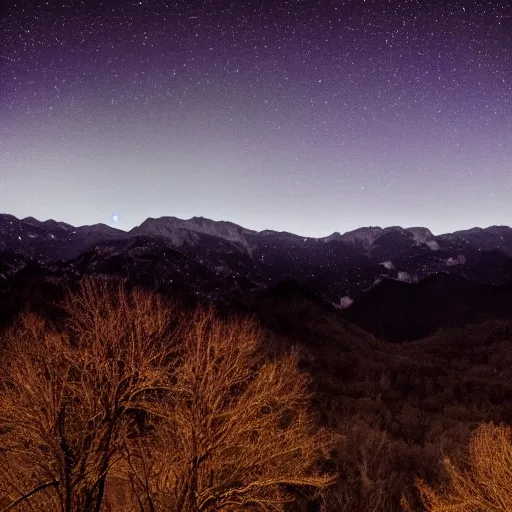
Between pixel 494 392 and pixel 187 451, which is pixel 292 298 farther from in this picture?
pixel 187 451

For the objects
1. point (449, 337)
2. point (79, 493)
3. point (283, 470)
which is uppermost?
point (79, 493)

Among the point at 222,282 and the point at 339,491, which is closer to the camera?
the point at 339,491

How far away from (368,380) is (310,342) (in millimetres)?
22215

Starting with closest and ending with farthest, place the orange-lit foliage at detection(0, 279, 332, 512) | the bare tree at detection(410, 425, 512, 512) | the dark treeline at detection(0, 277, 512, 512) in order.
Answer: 1. the orange-lit foliage at detection(0, 279, 332, 512)
2. the dark treeline at detection(0, 277, 512, 512)
3. the bare tree at detection(410, 425, 512, 512)

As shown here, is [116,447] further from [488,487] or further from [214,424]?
[488,487]

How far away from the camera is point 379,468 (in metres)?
24.5

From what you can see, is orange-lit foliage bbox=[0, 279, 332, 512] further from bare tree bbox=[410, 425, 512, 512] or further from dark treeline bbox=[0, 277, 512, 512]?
bare tree bbox=[410, 425, 512, 512]

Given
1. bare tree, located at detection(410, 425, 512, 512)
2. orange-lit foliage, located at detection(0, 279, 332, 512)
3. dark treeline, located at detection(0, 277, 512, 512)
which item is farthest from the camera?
bare tree, located at detection(410, 425, 512, 512)

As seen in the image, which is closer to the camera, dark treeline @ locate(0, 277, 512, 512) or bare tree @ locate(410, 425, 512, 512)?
dark treeline @ locate(0, 277, 512, 512)

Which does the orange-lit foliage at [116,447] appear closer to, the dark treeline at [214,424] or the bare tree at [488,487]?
the dark treeline at [214,424]

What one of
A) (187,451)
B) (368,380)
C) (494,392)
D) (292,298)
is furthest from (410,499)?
(292,298)

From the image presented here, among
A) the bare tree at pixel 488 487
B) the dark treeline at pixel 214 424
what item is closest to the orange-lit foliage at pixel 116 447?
the dark treeline at pixel 214 424

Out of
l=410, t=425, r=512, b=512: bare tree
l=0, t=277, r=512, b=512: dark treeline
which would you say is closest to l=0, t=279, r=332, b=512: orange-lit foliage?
l=0, t=277, r=512, b=512: dark treeline

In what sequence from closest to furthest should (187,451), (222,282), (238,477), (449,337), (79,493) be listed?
1. (79,493)
2. (187,451)
3. (238,477)
4. (449,337)
5. (222,282)
